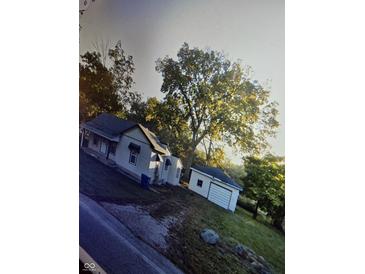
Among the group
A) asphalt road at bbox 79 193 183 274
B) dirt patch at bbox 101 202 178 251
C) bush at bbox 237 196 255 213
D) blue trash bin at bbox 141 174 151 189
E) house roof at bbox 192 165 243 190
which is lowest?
asphalt road at bbox 79 193 183 274

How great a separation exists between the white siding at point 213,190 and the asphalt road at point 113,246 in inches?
18.2

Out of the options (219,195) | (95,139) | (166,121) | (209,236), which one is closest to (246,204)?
(219,195)

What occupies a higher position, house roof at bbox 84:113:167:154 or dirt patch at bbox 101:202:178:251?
house roof at bbox 84:113:167:154

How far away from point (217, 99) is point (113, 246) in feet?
4.11

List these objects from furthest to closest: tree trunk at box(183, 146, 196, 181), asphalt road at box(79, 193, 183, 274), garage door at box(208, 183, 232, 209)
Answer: asphalt road at box(79, 193, 183, 274) < tree trunk at box(183, 146, 196, 181) < garage door at box(208, 183, 232, 209)

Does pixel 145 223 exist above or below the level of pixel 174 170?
below

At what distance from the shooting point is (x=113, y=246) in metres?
2.27

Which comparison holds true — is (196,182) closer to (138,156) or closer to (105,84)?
(138,156)

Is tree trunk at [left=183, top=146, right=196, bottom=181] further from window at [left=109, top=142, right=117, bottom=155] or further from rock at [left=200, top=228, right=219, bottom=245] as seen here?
window at [left=109, top=142, right=117, bottom=155]

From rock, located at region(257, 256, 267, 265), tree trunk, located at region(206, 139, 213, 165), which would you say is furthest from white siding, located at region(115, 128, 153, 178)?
rock, located at region(257, 256, 267, 265)

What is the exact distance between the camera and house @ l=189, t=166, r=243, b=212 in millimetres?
1707
